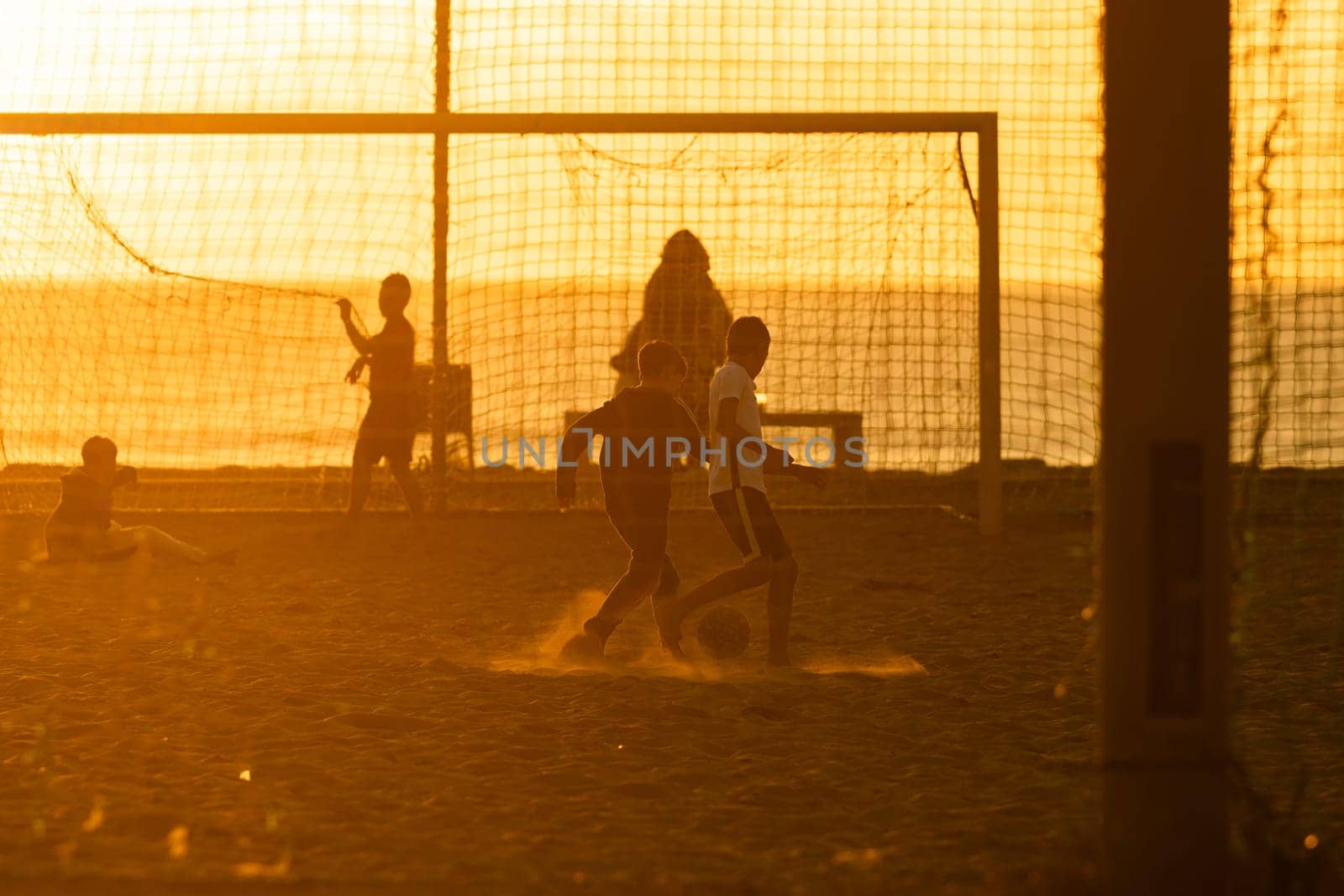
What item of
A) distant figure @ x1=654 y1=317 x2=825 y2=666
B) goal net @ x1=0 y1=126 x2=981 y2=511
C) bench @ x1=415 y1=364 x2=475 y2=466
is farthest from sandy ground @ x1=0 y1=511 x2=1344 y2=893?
goal net @ x1=0 y1=126 x2=981 y2=511

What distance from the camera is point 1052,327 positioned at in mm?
11617

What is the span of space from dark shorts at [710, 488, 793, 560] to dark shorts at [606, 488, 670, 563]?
0.78 feet

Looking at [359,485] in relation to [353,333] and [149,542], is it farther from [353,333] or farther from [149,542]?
[149,542]

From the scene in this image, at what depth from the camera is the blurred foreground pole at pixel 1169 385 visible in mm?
3207

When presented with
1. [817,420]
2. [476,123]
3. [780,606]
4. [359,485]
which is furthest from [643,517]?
[817,420]

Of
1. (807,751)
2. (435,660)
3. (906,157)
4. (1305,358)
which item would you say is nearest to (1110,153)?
(807,751)

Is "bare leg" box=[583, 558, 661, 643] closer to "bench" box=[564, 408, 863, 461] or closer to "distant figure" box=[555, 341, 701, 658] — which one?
"distant figure" box=[555, 341, 701, 658]

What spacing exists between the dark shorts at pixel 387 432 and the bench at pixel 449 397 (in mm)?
678

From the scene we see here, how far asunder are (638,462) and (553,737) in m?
1.58

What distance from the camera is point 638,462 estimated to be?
20.7ft

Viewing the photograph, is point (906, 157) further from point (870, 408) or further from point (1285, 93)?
point (1285, 93)

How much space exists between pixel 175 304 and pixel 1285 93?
8.72m

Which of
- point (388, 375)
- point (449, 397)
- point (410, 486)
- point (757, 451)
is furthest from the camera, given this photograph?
point (449, 397)

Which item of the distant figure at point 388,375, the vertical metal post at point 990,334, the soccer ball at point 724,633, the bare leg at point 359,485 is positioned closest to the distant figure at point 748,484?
the soccer ball at point 724,633
